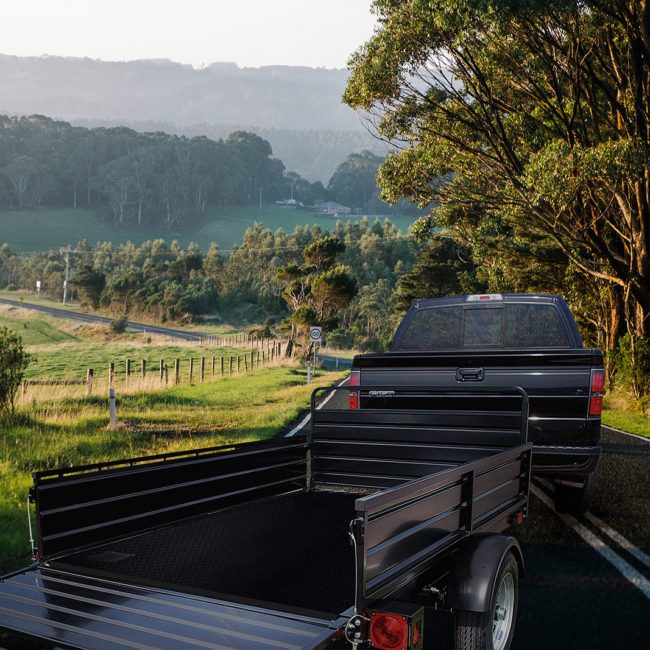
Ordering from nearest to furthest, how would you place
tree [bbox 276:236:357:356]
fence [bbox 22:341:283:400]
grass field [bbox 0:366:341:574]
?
grass field [bbox 0:366:341:574] < fence [bbox 22:341:283:400] < tree [bbox 276:236:357:356]

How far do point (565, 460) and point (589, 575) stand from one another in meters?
1.21


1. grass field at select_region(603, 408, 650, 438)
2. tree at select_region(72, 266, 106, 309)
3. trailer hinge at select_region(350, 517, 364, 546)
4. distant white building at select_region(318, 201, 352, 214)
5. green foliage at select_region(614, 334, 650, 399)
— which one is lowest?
tree at select_region(72, 266, 106, 309)

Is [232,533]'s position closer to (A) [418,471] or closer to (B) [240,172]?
(A) [418,471]

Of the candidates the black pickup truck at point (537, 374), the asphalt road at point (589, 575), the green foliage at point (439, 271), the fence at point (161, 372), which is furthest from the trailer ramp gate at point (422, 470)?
the green foliage at point (439, 271)

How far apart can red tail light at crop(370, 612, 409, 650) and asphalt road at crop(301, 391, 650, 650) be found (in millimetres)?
1694

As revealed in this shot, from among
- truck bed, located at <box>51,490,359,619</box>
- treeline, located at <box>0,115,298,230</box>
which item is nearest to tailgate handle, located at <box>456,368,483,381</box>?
truck bed, located at <box>51,490,359,619</box>

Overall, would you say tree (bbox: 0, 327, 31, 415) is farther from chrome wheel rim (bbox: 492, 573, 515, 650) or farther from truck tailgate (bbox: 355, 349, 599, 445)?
chrome wheel rim (bbox: 492, 573, 515, 650)

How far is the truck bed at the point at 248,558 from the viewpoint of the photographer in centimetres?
376

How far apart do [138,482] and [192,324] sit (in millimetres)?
87977

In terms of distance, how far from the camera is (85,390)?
→ 2248 cm

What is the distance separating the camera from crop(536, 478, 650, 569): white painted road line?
624 centimetres

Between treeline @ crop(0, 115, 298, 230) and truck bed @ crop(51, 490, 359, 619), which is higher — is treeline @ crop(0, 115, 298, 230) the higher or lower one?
the higher one

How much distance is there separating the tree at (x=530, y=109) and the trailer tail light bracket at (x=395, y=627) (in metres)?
15.1

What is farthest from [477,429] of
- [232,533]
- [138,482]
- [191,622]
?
[191,622]
